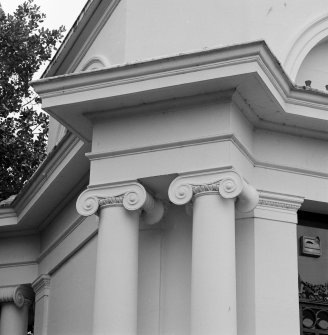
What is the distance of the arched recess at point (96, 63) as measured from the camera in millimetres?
14366

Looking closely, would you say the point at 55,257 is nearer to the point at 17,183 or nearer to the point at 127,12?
the point at 127,12

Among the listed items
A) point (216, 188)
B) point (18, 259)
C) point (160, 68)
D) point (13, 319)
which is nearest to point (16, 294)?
point (13, 319)

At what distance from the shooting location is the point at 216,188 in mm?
11867

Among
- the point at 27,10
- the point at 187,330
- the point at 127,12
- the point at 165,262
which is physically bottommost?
the point at 187,330

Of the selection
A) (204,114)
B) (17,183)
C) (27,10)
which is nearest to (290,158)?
(204,114)

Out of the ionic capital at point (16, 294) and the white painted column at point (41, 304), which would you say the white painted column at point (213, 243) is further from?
the ionic capital at point (16, 294)

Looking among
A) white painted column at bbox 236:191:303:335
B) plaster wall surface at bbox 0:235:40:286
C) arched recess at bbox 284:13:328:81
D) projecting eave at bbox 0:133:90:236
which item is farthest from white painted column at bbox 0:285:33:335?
arched recess at bbox 284:13:328:81

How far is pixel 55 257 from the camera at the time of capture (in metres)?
15.8

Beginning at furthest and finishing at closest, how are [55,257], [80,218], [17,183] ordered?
[17,183], [55,257], [80,218]

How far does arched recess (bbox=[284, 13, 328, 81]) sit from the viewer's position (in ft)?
43.3

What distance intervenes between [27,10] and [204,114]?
10847mm

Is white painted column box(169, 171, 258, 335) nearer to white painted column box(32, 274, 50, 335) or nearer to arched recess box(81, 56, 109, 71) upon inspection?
arched recess box(81, 56, 109, 71)

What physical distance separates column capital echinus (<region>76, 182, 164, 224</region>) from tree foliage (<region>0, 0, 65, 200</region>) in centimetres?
847

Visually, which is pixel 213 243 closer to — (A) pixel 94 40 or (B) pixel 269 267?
(B) pixel 269 267
